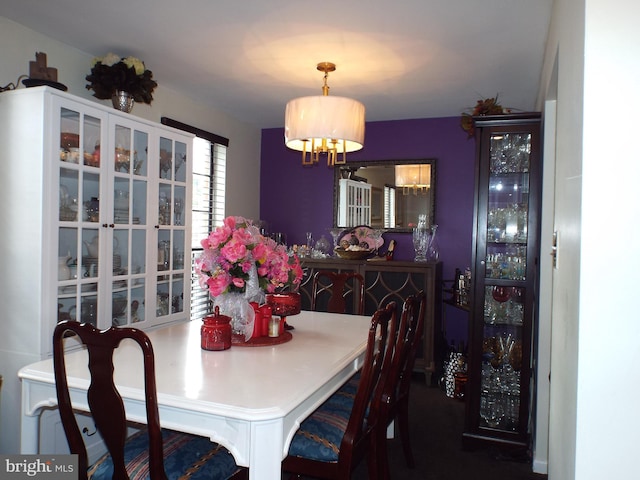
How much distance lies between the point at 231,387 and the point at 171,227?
1962 mm

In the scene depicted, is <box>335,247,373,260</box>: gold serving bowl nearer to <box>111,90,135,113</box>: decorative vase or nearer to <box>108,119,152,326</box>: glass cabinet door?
<box>108,119,152,326</box>: glass cabinet door

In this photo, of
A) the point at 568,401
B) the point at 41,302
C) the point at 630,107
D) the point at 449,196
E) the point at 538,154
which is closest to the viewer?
the point at 630,107

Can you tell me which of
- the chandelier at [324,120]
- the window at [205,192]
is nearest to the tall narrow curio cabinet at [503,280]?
the chandelier at [324,120]

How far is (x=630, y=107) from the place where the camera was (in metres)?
1.08

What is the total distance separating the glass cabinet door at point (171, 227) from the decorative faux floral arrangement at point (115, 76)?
0.36 meters

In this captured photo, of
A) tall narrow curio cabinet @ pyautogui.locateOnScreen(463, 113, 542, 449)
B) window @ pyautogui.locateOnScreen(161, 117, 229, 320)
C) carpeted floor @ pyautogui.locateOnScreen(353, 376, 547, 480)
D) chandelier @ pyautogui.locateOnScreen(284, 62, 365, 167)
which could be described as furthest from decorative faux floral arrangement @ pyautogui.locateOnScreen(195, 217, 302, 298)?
window @ pyautogui.locateOnScreen(161, 117, 229, 320)

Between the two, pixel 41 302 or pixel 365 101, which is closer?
pixel 41 302

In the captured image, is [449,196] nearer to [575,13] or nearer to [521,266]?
[521,266]

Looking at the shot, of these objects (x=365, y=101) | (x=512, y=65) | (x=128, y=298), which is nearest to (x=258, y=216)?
(x=365, y=101)

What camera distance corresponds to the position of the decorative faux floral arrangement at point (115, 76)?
9.62 feet

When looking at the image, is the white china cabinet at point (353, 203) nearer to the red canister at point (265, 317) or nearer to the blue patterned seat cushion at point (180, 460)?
the red canister at point (265, 317)

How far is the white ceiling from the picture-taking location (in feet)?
7.84

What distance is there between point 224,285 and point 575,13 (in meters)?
1.55

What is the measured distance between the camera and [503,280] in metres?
2.84
